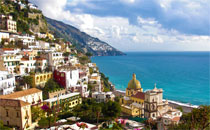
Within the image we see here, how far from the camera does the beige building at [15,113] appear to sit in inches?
860

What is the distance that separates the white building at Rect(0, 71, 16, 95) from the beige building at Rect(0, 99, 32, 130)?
4097 mm

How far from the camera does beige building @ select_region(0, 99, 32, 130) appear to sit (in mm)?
21844

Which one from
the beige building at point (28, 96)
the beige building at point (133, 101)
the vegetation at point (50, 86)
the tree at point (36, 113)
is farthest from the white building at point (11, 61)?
the beige building at point (133, 101)

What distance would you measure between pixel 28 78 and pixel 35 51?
431 inches

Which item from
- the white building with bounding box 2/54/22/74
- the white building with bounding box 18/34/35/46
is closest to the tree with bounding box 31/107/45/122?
the white building with bounding box 2/54/22/74

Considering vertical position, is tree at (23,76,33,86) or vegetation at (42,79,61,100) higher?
tree at (23,76,33,86)

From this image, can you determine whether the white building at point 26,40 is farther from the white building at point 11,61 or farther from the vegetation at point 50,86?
the vegetation at point 50,86

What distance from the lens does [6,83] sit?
27.5m

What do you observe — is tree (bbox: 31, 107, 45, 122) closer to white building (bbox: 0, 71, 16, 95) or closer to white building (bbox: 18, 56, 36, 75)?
white building (bbox: 0, 71, 16, 95)

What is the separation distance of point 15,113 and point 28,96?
162 inches

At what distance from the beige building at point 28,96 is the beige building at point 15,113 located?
1730mm

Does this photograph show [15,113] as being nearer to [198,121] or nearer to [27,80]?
[27,80]

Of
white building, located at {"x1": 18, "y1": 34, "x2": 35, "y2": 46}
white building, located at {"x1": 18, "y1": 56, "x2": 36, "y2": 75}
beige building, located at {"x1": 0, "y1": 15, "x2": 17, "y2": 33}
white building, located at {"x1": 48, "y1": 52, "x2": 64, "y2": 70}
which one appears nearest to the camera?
white building, located at {"x1": 18, "y1": 56, "x2": 36, "y2": 75}

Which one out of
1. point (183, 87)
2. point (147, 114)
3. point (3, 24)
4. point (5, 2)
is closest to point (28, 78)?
point (147, 114)
